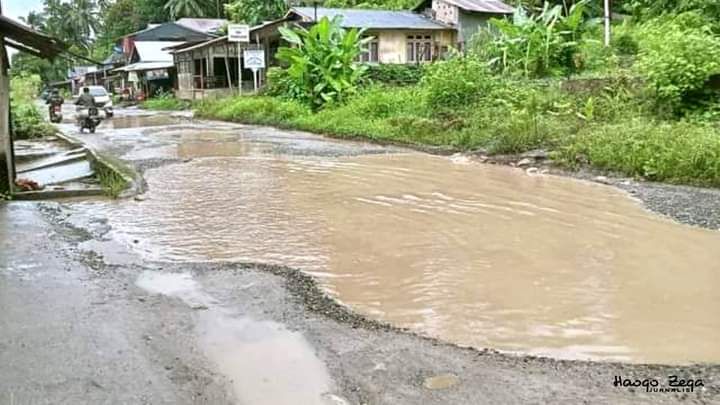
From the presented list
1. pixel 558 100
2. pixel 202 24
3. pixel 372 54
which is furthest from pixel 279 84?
pixel 202 24

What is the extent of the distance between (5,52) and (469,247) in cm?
769

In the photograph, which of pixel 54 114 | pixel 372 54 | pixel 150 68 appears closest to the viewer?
pixel 54 114

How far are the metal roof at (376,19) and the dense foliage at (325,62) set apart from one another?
28.7 feet

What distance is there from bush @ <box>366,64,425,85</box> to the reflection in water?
1822 cm

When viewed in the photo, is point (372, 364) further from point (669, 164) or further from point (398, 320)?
point (669, 164)

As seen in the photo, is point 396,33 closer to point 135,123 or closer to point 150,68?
point 135,123

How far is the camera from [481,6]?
36.9 meters

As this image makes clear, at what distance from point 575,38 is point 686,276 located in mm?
16602

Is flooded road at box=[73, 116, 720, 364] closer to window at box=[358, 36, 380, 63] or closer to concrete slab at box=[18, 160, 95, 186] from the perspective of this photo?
concrete slab at box=[18, 160, 95, 186]

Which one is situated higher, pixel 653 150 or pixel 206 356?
pixel 653 150

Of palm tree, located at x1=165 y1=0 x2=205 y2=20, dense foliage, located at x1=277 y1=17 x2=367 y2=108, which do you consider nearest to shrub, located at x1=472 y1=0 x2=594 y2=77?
dense foliage, located at x1=277 y1=17 x2=367 y2=108

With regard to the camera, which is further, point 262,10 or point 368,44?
point 262,10

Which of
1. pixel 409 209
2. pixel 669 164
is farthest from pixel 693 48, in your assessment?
pixel 409 209

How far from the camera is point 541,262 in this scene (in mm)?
7211
